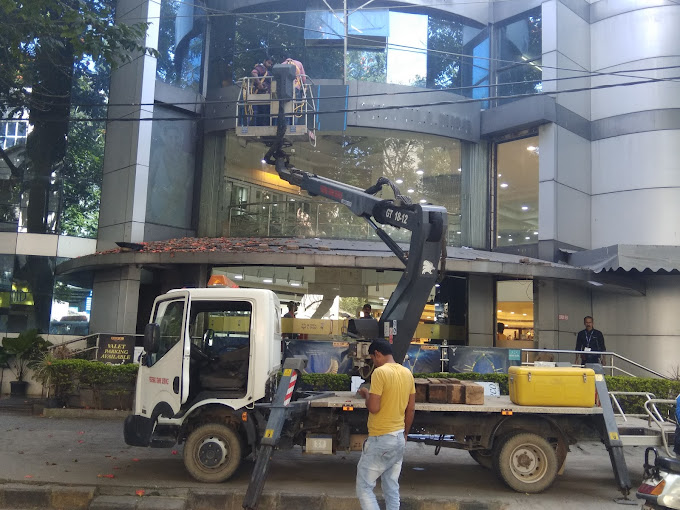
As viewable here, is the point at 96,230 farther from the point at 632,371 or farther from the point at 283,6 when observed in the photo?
the point at 632,371

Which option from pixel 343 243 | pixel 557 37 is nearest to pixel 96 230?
pixel 343 243

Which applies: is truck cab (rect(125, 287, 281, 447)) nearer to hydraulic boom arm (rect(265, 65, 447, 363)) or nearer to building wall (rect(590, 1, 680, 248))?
hydraulic boom arm (rect(265, 65, 447, 363))

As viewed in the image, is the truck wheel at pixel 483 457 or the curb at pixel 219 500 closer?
the curb at pixel 219 500

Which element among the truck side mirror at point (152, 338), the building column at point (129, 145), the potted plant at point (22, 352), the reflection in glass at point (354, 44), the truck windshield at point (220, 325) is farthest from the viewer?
the reflection in glass at point (354, 44)

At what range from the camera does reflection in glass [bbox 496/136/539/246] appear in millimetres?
18859

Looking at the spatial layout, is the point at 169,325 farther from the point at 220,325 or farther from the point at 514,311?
the point at 514,311

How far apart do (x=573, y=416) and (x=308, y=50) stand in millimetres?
13761

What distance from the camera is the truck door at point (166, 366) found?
832 centimetres

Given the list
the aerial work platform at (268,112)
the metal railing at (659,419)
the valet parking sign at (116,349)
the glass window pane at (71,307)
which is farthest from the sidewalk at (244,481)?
the glass window pane at (71,307)

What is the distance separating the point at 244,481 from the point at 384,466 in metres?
3.14

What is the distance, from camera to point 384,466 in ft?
20.0

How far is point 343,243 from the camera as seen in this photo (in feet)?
58.7

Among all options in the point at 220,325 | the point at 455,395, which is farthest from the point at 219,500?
the point at 455,395

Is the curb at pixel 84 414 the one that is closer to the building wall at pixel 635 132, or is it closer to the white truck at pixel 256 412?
the white truck at pixel 256 412
